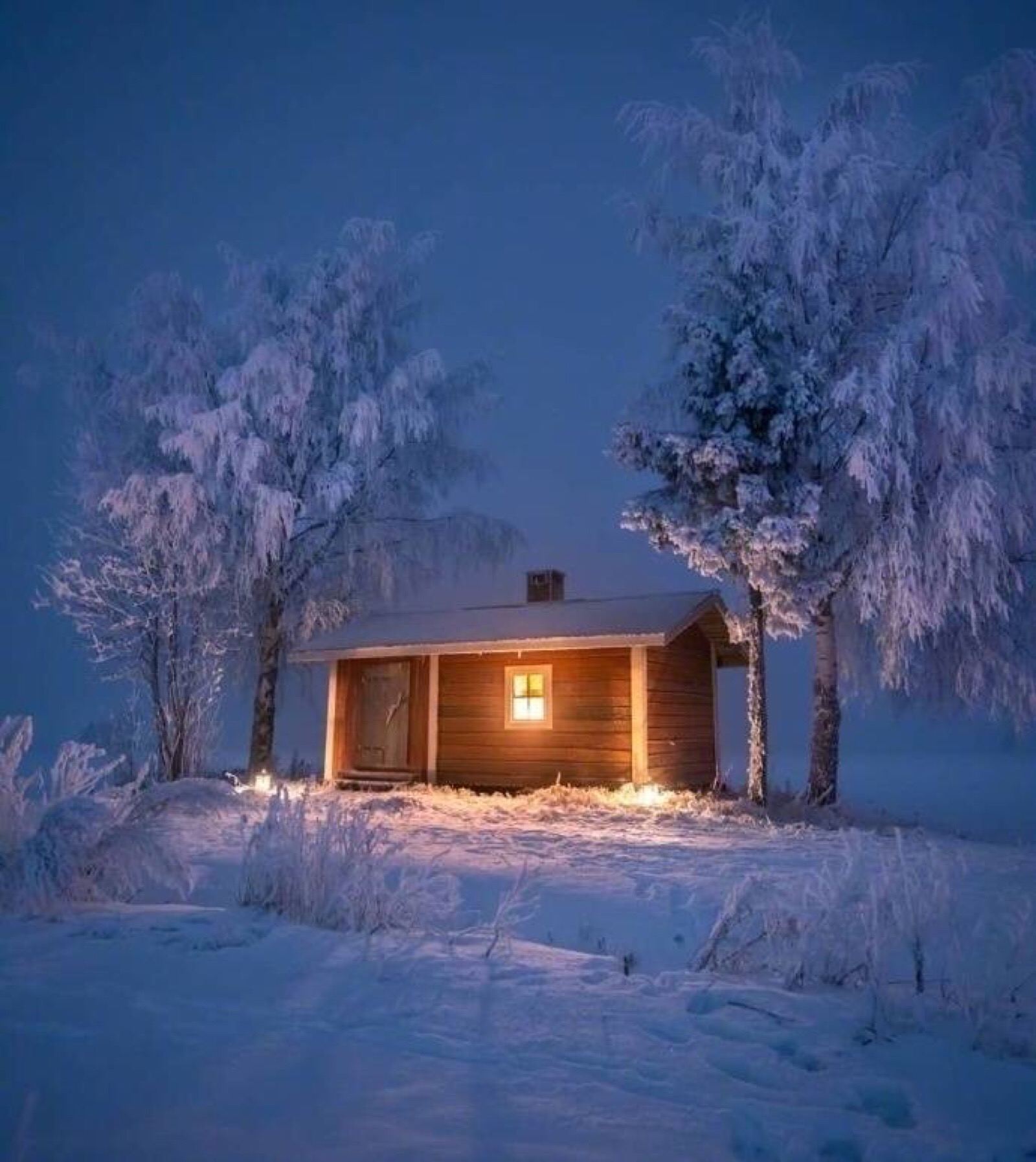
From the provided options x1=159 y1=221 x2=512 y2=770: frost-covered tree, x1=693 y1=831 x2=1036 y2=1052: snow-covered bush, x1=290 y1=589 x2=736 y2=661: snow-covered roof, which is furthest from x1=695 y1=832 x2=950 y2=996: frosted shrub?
x1=159 y1=221 x2=512 y2=770: frost-covered tree

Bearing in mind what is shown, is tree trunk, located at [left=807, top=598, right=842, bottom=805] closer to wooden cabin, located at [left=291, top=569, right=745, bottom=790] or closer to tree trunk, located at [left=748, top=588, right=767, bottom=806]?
tree trunk, located at [left=748, top=588, right=767, bottom=806]

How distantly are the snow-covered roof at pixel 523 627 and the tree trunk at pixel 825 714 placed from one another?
8.49 feet

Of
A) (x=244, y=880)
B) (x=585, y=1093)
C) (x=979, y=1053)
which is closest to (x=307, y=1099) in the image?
(x=585, y=1093)

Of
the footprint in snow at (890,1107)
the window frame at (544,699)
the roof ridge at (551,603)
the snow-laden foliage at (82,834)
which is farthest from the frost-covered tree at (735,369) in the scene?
the footprint in snow at (890,1107)

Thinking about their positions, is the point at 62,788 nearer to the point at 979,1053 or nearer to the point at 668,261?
the point at 979,1053

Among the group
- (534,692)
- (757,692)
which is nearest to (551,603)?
(534,692)

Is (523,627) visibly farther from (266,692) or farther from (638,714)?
(266,692)

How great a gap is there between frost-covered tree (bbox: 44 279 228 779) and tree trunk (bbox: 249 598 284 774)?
38.2 inches

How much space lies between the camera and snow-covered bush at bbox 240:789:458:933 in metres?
4.08

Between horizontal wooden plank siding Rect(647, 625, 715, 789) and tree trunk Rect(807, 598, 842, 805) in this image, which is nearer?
tree trunk Rect(807, 598, 842, 805)

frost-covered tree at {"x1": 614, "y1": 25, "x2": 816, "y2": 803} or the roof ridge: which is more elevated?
frost-covered tree at {"x1": 614, "y1": 25, "x2": 816, "y2": 803}

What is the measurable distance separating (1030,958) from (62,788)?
5.69 meters

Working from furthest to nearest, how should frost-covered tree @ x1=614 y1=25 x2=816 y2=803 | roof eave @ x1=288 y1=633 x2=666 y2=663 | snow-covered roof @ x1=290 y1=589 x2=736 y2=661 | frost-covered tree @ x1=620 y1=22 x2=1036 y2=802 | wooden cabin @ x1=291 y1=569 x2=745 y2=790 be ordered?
wooden cabin @ x1=291 y1=569 x2=745 y2=790 → snow-covered roof @ x1=290 y1=589 x2=736 y2=661 → roof eave @ x1=288 y1=633 x2=666 y2=663 → frost-covered tree @ x1=614 y1=25 x2=816 y2=803 → frost-covered tree @ x1=620 y1=22 x2=1036 y2=802

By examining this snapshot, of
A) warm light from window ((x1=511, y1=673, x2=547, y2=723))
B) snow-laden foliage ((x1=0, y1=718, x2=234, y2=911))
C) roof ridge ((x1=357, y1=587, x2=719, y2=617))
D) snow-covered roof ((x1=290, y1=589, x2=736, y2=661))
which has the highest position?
roof ridge ((x1=357, y1=587, x2=719, y2=617))
